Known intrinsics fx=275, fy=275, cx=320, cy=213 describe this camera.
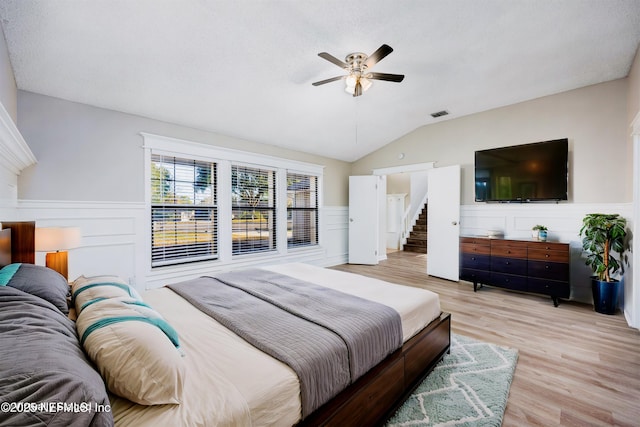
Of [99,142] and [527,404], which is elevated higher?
[99,142]

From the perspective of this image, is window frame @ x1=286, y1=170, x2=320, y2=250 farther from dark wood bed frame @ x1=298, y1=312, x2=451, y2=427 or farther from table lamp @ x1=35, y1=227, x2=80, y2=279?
dark wood bed frame @ x1=298, y1=312, x2=451, y2=427

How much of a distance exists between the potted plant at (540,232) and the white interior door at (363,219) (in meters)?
2.75

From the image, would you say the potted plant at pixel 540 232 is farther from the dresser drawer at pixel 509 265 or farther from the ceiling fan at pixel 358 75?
the ceiling fan at pixel 358 75

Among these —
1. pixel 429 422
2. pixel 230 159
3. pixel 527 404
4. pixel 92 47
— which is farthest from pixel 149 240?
pixel 527 404

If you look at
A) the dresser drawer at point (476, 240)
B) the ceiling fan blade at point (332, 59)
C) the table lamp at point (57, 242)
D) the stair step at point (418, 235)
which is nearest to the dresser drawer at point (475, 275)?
the dresser drawer at point (476, 240)

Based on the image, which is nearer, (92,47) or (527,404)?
(527,404)

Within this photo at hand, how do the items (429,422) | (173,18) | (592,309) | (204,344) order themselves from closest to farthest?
(204,344), (429,422), (173,18), (592,309)

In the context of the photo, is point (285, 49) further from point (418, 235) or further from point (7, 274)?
point (418, 235)

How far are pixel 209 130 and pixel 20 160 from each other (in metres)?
2.11

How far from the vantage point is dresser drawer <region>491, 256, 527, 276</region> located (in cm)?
375

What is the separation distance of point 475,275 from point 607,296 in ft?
4.55

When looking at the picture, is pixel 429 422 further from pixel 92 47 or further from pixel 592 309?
pixel 92 47

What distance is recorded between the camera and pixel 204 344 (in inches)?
54.8

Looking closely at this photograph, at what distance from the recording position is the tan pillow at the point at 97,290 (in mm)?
1417
